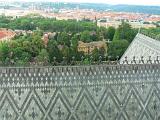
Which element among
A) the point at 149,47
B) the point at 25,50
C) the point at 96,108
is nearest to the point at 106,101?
the point at 96,108

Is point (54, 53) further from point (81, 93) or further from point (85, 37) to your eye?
point (81, 93)

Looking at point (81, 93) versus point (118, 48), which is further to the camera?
point (118, 48)

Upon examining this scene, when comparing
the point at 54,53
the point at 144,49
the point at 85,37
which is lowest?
the point at 85,37

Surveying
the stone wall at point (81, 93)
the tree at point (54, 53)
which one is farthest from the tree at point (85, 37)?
the stone wall at point (81, 93)

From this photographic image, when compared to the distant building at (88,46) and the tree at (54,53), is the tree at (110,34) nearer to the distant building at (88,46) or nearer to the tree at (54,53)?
the distant building at (88,46)

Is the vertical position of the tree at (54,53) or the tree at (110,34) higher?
the tree at (54,53)

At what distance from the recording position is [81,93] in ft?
46.2

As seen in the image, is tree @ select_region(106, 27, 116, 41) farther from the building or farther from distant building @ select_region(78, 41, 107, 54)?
the building

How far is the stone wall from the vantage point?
13.7 m

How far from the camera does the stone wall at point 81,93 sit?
13.7 meters

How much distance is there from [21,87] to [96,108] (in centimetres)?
229

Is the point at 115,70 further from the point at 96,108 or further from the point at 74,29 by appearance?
the point at 74,29

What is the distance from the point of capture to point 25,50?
50.1 m

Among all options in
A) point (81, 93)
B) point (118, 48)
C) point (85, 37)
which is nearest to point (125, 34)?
point (118, 48)
